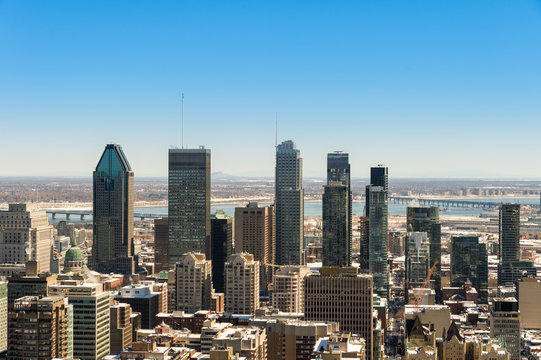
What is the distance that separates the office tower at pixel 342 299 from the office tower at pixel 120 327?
18.5ft

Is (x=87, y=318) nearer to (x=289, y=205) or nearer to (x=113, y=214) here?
(x=289, y=205)

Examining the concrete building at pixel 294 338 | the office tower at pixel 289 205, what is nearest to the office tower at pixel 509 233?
the office tower at pixel 289 205

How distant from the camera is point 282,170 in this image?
2039 inches

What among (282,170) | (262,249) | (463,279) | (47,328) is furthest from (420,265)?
(47,328)

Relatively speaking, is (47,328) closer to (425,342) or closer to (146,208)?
(425,342)

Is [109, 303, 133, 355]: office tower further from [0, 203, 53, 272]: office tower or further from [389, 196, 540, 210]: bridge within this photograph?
[389, 196, 540, 210]: bridge

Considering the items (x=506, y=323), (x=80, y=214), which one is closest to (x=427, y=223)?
(x=506, y=323)

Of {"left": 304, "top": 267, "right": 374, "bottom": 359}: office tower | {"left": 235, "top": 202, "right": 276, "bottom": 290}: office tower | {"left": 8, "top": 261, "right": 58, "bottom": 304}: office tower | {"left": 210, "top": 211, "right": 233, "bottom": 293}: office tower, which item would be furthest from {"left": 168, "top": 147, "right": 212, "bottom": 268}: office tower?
{"left": 8, "top": 261, "right": 58, "bottom": 304}: office tower

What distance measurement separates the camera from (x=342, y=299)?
24188mm

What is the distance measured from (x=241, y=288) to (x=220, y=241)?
8.71m

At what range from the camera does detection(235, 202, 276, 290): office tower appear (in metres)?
44.4

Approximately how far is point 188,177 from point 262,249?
5631 mm

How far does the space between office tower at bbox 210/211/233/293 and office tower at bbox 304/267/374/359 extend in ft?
48.6

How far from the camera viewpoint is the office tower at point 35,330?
64.0 ft
